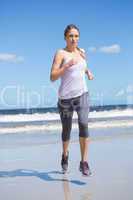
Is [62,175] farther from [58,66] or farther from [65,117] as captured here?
[58,66]

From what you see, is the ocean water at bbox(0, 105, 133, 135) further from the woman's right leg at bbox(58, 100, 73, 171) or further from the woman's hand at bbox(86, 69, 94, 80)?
the woman's hand at bbox(86, 69, 94, 80)

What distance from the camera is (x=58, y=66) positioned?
4309 millimetres

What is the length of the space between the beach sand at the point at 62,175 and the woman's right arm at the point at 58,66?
1.02m

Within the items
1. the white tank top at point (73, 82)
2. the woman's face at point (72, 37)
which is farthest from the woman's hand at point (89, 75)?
the woman's face at point (72, 37)

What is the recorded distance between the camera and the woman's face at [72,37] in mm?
4402

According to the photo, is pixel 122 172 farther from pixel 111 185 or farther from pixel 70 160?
pixel 70 160

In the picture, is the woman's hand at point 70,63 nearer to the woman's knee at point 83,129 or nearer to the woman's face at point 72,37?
the woman's face at point 72,37

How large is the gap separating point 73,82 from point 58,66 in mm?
221

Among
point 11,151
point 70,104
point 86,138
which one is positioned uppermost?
point 70,104

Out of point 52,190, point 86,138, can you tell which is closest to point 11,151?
point 86,138

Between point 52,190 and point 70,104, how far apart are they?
970mm

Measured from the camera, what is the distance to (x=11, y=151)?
6.71m

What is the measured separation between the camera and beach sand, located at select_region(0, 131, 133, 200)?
3.59 metres

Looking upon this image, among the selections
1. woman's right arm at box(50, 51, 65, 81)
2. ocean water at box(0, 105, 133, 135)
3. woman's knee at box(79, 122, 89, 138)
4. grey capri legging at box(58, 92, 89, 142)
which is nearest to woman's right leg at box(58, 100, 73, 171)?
grey capri legging at box(58, 92, 89, 142)
